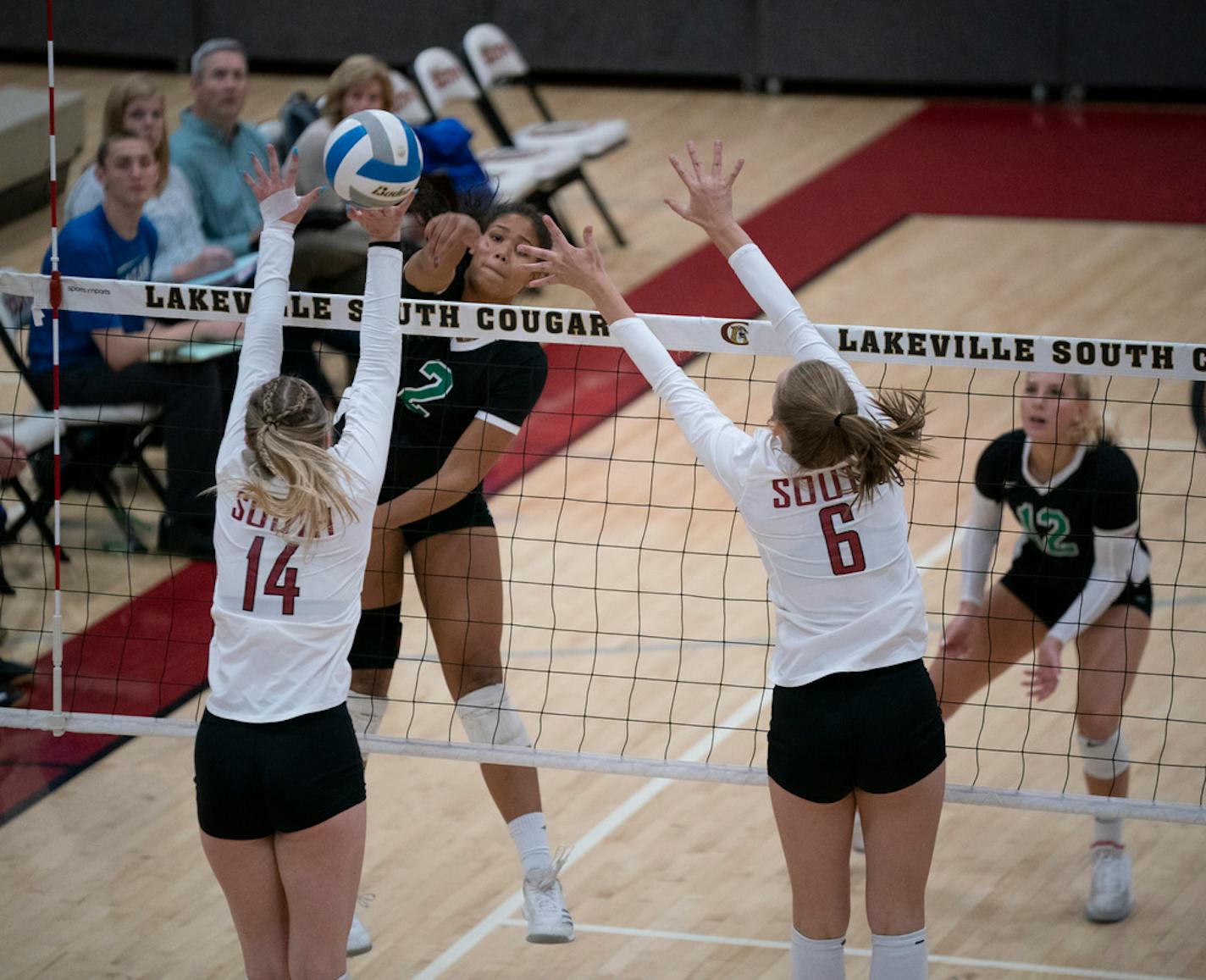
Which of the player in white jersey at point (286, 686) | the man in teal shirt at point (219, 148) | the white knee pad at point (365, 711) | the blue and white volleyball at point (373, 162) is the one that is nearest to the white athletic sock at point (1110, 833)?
the white knee pad at point (365, 711)

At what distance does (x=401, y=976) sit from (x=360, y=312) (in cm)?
175

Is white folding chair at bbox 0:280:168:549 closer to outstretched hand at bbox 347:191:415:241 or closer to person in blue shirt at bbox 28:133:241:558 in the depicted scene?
person in blue shirt at bbox 28:133:241:558

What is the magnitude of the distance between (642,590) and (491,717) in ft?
7.51

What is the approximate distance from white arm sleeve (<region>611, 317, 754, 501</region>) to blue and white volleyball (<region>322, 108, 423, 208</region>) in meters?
0.63

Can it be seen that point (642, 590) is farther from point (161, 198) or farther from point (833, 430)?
point (833, 430)

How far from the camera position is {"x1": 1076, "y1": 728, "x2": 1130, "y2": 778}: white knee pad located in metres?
4.57

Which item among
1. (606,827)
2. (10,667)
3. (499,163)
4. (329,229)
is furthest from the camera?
(499,163)

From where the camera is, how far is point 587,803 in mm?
5230

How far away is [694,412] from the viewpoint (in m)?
3.44

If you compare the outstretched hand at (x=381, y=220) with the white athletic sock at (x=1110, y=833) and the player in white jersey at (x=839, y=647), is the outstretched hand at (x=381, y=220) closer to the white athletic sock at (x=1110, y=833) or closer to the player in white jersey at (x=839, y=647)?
the player in white jersey at (x=839, y=647)

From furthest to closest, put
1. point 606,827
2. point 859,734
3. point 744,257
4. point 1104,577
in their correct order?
point 606,827
point 1104,577
point 744,257
point 859,734

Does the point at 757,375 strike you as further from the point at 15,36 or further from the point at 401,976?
the point at 15,36

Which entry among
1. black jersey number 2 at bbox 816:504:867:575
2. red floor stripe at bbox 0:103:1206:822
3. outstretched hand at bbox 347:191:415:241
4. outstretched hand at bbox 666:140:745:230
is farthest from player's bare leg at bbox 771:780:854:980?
red floor stripe at bbox 0:103:1206:822

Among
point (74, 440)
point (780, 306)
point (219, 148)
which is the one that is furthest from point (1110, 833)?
point (219, 148)
